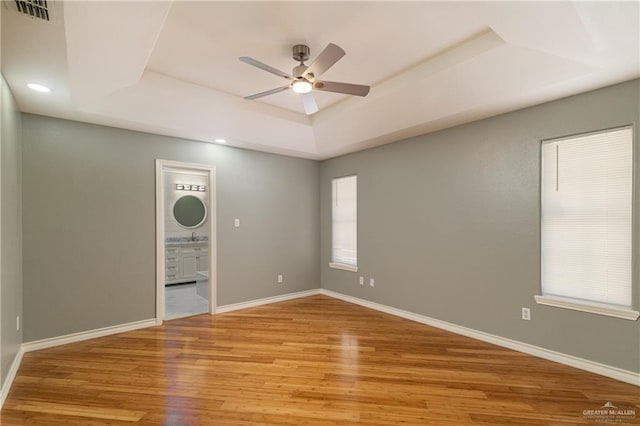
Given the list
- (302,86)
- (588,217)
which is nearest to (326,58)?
(302,86)

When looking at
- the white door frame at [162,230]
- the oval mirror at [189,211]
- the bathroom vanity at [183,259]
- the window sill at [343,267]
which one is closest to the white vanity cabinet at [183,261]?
the bathroom vanity at [183,259]

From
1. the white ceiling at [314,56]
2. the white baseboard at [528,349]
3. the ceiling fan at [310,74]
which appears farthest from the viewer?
the white baseboard at [528,349]

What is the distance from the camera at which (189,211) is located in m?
6.77

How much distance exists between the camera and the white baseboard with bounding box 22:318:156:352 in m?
3.05

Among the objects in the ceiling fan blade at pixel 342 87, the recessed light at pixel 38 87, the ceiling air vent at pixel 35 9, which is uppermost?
the ceiling air vent at pixel 35 9

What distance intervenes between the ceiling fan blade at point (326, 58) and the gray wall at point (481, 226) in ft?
7.18

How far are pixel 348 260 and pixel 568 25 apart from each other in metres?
3.98

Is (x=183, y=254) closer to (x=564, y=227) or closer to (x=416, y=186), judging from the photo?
(x=416, y=186)

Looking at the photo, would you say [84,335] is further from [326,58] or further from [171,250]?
[326,58]

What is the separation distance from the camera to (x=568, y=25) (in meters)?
1.83

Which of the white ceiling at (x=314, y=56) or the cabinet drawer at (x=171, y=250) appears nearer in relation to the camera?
the white ceiling at (x=314, y=56)

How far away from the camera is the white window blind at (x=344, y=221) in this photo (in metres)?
4.97

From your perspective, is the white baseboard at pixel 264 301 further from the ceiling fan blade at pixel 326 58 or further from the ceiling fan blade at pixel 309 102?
the ceiling fan blade at pixel 326 58

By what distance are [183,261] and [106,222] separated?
3.10 m
